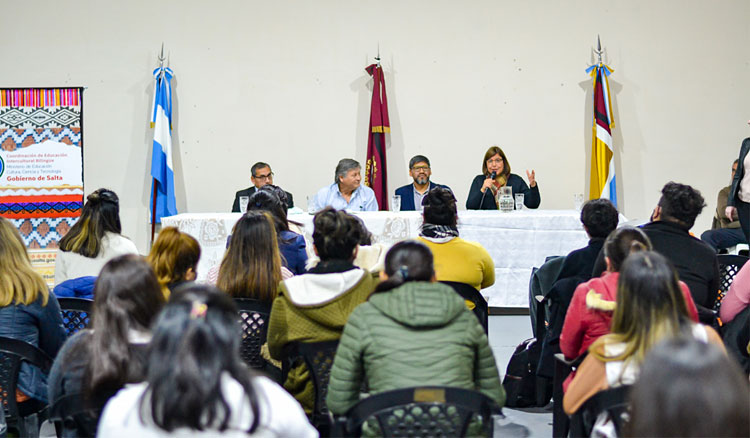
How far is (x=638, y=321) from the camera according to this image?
1850 mm

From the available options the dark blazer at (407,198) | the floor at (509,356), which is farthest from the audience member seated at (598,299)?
the dark blazer at (407,198)

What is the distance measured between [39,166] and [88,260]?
13.2 ft

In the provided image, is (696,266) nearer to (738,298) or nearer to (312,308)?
(738,298)

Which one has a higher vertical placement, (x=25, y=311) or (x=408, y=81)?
(x=408, y=81)

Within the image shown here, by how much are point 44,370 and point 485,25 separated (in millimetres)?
5503

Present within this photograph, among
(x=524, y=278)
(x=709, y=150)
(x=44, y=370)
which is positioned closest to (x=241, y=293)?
(x=44, y=370)

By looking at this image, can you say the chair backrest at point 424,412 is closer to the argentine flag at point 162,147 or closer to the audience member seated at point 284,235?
the audience member seated at point 284,235

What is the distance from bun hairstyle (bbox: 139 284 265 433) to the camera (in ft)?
4.33

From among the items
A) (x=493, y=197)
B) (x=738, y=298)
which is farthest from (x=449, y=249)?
(x=493, y=197)

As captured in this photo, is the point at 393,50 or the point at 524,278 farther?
the point at 393,50

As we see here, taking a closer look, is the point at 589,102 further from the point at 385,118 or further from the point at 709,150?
the point at 385,118

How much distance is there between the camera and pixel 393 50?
7055mm

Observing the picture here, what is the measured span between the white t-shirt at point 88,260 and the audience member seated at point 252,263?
71 centimetres

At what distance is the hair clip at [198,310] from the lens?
1372 millimetres
